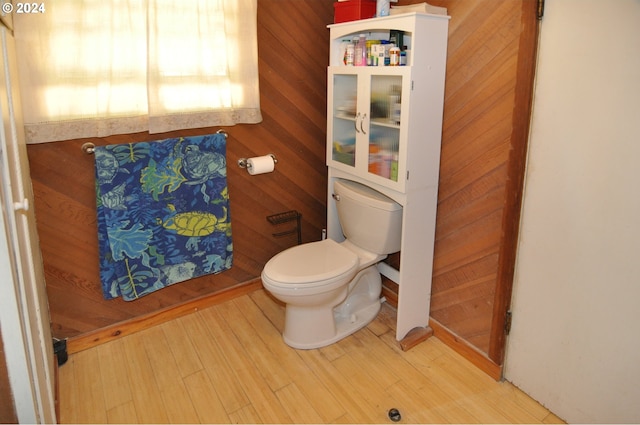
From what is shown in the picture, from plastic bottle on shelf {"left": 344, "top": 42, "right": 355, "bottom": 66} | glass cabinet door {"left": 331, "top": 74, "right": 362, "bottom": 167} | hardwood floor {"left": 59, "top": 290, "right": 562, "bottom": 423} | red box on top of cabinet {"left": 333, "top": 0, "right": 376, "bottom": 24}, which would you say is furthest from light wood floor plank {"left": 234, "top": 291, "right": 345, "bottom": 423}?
red box on top of cabinet {"left": 333, "top": 0, "right": 376, "bottom": 24}

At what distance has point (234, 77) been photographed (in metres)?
2.38

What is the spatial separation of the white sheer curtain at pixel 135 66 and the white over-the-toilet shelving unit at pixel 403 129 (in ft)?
1.64

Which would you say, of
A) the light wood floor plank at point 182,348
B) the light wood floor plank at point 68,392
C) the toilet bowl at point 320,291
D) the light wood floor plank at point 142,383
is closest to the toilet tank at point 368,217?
the toilet bowl at point 320,291

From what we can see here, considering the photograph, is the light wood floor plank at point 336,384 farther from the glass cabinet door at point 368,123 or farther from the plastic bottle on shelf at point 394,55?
the plastic bottle on shelf at point 394,55

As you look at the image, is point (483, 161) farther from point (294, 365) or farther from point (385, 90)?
point (294, 365)

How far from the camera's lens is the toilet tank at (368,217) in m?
2.26

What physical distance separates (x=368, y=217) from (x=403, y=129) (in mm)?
517

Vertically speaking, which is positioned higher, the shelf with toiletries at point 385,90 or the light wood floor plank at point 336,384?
the shelf with toiletries at point 385,90

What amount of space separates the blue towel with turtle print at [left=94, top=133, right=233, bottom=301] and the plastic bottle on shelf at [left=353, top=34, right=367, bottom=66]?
82 cm

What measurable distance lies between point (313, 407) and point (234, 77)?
1.67m

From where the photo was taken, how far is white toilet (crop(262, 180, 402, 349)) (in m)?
2.19

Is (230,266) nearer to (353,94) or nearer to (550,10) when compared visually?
(353,94)

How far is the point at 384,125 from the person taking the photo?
7.17ft

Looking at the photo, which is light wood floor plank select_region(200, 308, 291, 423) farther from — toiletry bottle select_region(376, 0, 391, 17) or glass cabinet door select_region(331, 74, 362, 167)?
toiletry bottle select_region(376, 0, 391, 17)
